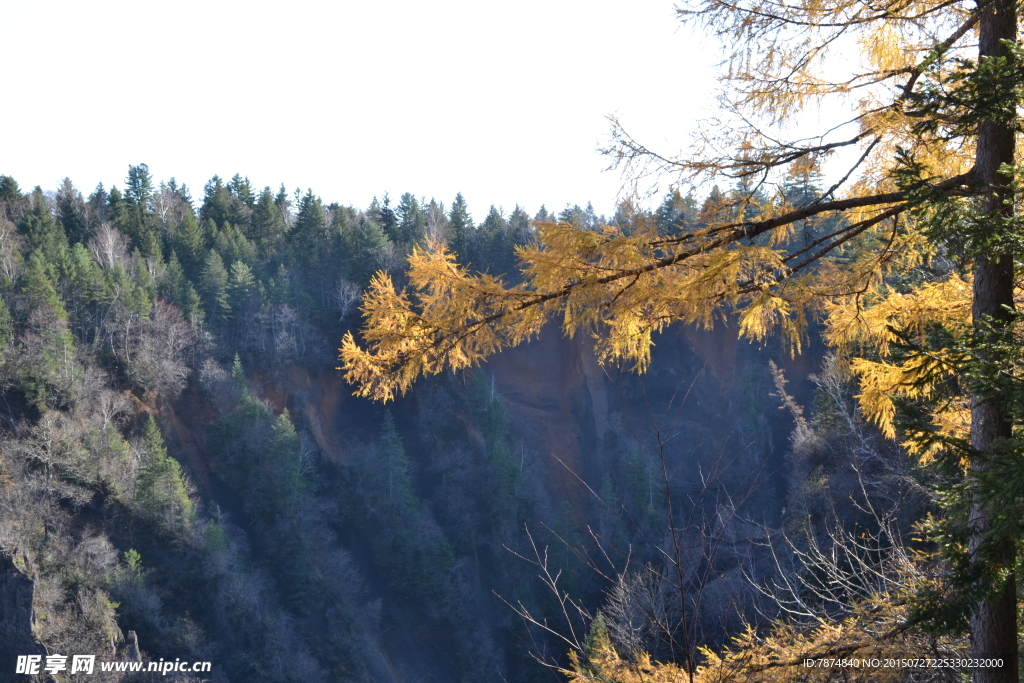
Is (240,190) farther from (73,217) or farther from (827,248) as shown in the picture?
(827,248)

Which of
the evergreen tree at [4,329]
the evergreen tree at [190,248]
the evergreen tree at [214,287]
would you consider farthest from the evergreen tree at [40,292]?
the evergreen tree at [190,248]

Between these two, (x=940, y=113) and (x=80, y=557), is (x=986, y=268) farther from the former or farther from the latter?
(x=80, y=557)

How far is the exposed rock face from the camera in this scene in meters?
16.4

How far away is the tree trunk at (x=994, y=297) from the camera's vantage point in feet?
9.41

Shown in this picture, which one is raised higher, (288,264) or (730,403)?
(288,264)

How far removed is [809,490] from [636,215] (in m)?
13.2

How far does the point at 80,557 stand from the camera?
1783 cm

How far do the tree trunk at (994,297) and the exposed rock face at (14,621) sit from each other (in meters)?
20.1

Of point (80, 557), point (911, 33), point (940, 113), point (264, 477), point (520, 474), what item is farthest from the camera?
point (520, 474)

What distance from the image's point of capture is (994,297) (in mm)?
2951

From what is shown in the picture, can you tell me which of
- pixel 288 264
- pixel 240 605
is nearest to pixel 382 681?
pixel 240 605

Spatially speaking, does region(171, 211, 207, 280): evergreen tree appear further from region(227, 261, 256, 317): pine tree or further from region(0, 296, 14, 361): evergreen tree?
region(0, 296, 14, 361): evergreen tree

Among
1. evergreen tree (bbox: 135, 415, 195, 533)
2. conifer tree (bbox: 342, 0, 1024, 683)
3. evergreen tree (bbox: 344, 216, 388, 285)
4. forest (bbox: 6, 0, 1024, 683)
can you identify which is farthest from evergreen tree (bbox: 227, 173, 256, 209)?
conifer tree (bbox: 342, 0, 1024, 683)

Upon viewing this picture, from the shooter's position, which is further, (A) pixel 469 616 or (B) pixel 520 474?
(B) pixel 520 474
